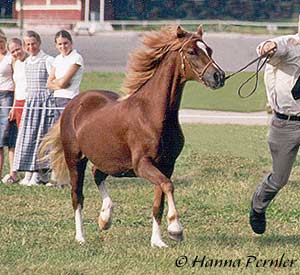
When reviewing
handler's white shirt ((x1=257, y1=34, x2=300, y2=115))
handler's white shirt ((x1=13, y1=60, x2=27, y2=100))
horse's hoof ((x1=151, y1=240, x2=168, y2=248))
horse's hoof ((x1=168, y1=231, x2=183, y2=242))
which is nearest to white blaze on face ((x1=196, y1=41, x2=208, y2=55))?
handler's white shirt ((x1=257, y1=34, x2=300, y2=115))

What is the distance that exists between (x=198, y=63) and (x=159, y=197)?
3.77 feet

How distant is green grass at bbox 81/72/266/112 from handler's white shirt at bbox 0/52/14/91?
→ 27.8 feet

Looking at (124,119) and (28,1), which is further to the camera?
(28,1)

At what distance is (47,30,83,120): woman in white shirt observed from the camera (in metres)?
12.3

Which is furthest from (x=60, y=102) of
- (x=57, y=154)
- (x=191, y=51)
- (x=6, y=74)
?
(x=191, y=51)

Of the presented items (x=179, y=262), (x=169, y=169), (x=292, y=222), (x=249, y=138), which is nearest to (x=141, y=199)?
(x=292, y=222)

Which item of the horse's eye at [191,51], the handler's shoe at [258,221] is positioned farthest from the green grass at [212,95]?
the horse's eye at [191,51]

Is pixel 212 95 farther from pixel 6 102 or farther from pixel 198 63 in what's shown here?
pixel 198 63

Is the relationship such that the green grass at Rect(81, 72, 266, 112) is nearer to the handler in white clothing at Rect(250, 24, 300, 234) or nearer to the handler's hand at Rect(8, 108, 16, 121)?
the handler's hand at Rect(8, 108, 16, 121)

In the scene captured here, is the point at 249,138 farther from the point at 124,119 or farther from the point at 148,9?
the point at 148,9

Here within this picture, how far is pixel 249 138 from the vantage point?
1742cm

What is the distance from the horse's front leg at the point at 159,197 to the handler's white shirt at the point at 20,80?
4.74 meters

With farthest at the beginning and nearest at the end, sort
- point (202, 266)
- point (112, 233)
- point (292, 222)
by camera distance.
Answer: point (292, 222)
point (112, 233)
point (202, 266)

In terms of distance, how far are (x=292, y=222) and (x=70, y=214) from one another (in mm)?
2161
